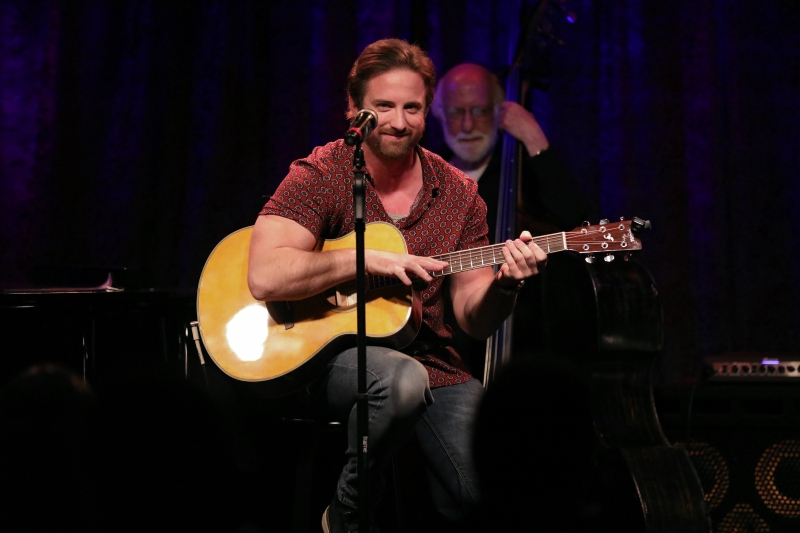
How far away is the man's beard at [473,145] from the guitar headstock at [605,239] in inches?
55.1

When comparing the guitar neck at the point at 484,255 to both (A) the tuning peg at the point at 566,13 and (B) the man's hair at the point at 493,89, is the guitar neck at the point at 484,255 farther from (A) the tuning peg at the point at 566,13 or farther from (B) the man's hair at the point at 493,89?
(A) the tuning peg at the point at 566,13

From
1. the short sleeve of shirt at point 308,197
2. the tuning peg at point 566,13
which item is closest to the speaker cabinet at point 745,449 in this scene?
the short sleeve of shirt at point 308,197

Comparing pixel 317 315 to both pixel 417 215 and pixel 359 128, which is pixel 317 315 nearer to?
pixel 417 215

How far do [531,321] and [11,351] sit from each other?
6.54 ft

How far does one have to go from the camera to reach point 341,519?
2.25 meters

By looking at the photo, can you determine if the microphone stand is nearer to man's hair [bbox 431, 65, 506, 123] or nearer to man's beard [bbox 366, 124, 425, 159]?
man's beard [bbox 366, 124, 425, 159]

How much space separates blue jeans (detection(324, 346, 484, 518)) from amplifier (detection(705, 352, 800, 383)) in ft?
2.77

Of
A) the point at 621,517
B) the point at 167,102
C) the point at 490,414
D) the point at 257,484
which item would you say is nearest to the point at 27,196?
the point at 167,102

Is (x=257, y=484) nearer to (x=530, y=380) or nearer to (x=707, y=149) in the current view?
(x=530, y=380)

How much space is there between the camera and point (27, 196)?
4.08 metres

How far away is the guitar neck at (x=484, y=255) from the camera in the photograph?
92.5 inches

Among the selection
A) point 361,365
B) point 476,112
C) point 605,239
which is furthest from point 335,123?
point 361,365

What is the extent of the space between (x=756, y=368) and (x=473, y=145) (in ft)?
5.39

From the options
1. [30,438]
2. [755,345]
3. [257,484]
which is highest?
[755,345]
